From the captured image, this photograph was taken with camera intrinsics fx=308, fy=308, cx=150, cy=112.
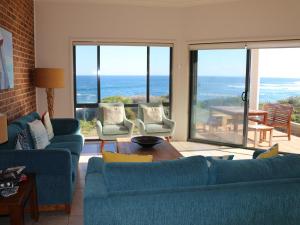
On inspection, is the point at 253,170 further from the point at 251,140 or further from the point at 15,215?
the point at 251,140

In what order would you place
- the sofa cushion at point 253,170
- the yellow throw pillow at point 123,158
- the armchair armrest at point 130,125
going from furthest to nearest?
the armchair armrest at point 130,125, the yellow throw pillow at point 123,158, the sofa cushion at point 253,170

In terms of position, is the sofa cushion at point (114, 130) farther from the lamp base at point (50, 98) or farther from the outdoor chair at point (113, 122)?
the lamp base at point (50, 98)

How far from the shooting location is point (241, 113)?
609 centimetres

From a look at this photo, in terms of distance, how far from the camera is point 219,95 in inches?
249

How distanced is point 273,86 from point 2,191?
6.73m

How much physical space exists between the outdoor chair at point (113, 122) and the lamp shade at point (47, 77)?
1018mm

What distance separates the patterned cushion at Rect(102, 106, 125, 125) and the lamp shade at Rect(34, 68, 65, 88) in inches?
41.6

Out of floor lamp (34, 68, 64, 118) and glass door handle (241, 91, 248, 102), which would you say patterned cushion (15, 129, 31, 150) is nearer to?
floor lamp (34, 68, 64, 118)

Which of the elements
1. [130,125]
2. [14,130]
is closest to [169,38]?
[130,125]

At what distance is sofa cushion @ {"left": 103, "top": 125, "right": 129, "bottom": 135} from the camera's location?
5.53m

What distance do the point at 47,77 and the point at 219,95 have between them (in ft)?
11.0

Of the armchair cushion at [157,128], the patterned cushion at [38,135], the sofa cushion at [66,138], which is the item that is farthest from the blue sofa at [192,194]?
the armchair cushion at [157,128]

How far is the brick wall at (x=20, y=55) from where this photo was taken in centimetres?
409

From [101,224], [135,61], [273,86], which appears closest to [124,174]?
[101,224]
